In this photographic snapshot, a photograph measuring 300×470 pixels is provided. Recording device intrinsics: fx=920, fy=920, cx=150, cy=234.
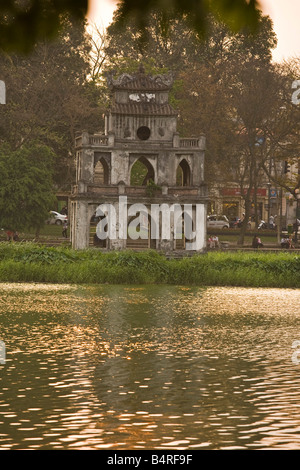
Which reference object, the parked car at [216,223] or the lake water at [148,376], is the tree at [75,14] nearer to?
the lake water at [148,376]

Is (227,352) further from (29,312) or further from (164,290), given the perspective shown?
(164,290)

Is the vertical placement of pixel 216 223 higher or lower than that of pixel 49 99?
lower

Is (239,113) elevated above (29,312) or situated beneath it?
elevated above

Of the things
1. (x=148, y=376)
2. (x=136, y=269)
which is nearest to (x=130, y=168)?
(x=136, y=269)

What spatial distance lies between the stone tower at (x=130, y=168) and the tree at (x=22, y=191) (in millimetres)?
7386

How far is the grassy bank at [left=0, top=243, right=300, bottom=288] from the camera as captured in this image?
32.9 m

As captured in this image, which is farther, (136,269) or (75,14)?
(136,269)

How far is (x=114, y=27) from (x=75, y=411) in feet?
20.6

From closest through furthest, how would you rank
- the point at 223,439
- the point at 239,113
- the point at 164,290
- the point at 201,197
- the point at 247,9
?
the point at 247,9
the point at 223,439
the point at 164,290
the point at 201,197
the point at 239,113

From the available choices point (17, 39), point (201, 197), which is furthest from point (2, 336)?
point (201, 197)

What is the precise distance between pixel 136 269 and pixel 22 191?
20.0m

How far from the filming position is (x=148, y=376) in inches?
565

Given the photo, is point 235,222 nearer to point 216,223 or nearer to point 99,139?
point 216,223

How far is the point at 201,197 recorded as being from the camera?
44.6 meters
